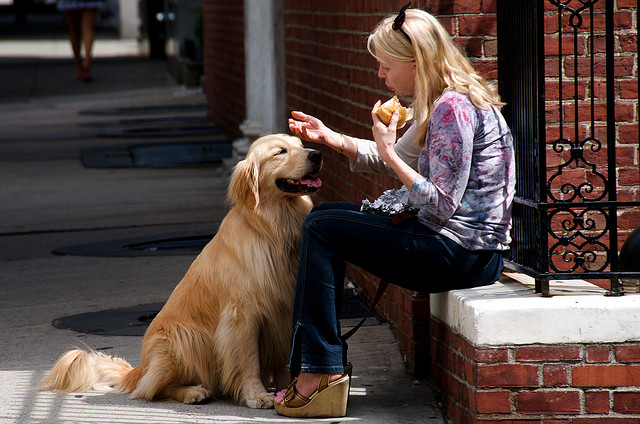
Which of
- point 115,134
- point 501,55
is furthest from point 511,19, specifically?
point 115,134

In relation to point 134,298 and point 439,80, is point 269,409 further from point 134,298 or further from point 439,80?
point 134,298

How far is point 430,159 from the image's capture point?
3.86 meters

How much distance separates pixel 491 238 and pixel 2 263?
16.2 ft

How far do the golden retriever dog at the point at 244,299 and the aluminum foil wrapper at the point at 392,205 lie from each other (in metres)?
0.33

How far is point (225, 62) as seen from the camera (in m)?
14.7

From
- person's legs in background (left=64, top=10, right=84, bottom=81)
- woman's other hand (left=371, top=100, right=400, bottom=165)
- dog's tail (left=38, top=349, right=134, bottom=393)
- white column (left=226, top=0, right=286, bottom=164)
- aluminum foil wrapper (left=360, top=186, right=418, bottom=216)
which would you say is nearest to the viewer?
woman's other hand (left=371, top=100, right=400, bottom=165)

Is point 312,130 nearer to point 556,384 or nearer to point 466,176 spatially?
point 466,176

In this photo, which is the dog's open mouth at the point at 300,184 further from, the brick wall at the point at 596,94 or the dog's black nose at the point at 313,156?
the brick wall at the point at 596,94

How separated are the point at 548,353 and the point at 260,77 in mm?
7717

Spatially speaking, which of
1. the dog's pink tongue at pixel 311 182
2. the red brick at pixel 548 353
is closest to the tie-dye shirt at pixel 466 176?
the red brick at pixel 548 353

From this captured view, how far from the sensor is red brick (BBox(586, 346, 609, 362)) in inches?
148

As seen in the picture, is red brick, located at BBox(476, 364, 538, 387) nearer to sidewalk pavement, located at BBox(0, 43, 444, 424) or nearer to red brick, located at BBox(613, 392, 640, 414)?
red brick, located at BBox(613, 392, 640, 414)

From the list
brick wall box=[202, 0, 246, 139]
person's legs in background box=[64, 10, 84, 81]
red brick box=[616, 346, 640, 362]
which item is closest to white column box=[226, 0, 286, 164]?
brick wall box=[202, 0, 246, 139]

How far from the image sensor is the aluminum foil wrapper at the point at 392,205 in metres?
4.09
